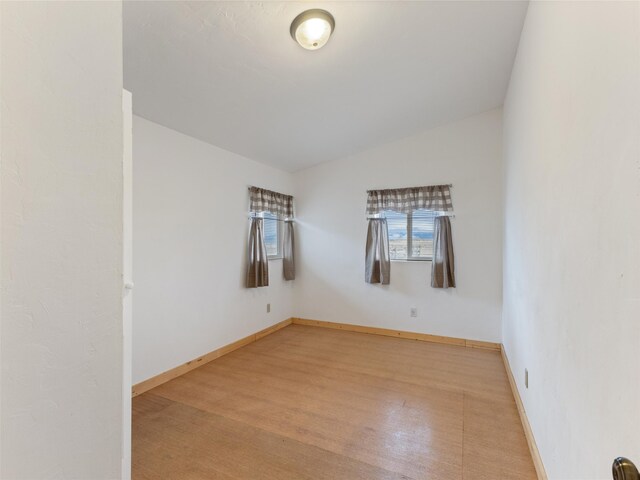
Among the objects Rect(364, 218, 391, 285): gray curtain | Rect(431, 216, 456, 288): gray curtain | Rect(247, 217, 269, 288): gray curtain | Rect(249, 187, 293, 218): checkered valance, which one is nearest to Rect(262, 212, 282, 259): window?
Rect(249, 187, 293, 218): checkered valance

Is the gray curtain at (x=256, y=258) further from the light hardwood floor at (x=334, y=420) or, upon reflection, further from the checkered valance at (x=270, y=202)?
the light hardwood floor at (x=334, y=420)

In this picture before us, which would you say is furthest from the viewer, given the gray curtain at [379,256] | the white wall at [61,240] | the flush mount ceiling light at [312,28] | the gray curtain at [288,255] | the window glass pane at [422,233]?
the gray curtain at [288,255]

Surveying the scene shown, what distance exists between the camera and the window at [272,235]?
4.17m

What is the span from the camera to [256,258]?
146 inches

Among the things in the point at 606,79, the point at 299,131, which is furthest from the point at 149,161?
the point at 606,79

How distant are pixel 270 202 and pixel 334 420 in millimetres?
2696

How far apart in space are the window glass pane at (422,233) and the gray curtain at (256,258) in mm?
1913

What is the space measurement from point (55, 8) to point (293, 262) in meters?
4.07

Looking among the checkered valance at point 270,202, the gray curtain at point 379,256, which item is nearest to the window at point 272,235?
the checkered valance at point 270,202

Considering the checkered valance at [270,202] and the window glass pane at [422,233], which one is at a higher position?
the checkered valance at [270,202]

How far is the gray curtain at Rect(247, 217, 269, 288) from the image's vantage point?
3.67 metres

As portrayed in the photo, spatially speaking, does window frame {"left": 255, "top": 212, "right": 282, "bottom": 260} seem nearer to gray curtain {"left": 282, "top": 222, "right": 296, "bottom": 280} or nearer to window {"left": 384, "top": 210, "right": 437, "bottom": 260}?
gray curtain {"left": 282, "top": 222, "right": 296, "bottom": 280}

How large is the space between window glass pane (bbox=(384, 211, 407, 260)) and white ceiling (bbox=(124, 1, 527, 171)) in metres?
1.21

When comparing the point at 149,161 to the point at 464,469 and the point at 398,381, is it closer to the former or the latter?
the point at 398,381
